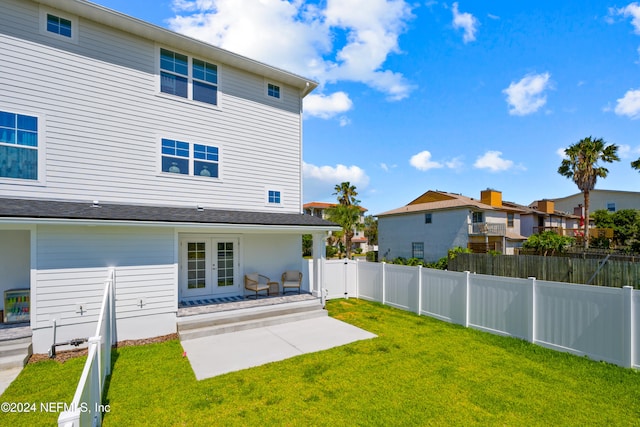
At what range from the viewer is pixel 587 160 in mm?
22438

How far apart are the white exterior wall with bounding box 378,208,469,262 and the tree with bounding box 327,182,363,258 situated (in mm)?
3815

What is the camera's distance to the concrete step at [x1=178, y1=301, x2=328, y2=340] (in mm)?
7344

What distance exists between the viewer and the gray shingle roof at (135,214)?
6.12m

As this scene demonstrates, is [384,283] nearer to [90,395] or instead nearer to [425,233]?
[90,395]

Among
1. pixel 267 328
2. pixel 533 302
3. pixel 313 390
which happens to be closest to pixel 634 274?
pixel 533 302

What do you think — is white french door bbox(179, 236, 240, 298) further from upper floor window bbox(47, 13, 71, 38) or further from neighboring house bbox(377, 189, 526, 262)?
neighboring house bbox(377, 189, 526, 262)

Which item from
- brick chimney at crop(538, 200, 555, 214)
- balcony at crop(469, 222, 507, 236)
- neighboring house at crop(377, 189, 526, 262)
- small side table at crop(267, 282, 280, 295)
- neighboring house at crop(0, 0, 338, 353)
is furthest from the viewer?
brick chimney at crop(538, 200, 555, 214)

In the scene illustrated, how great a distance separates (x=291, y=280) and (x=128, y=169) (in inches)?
242

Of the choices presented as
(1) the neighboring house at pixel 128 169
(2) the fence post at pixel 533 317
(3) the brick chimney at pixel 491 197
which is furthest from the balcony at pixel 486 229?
(2) the fence post at pixel 533 317

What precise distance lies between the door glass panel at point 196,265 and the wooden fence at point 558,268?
11.6 m

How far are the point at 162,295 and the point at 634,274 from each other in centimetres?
1269

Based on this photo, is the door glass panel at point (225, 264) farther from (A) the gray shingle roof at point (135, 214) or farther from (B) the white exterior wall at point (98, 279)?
(B) the white exterior wall at point (98, 279)

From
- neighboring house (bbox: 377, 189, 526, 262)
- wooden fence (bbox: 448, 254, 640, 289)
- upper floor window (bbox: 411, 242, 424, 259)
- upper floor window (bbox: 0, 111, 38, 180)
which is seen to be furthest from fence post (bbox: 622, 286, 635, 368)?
upper floor window (bbox: 411, 242, 424, 259)

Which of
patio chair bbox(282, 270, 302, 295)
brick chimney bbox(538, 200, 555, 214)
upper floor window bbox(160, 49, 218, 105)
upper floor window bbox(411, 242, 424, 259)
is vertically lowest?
upper floor window bbox(411, 242, 424, 259)
